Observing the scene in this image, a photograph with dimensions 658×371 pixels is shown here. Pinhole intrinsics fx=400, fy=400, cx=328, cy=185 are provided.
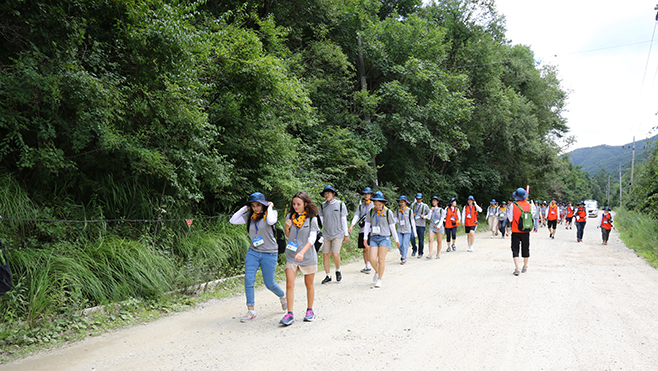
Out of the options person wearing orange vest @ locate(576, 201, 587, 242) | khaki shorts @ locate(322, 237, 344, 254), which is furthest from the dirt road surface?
person wearing orange vest @ locate(576, 201, 587, 242)

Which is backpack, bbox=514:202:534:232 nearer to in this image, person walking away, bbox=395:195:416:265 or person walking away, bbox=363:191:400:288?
person walking away, bbox=395:195:416:265

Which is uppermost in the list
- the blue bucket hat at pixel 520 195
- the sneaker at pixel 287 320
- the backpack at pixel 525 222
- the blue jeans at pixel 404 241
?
the blue bucket hat at pixel 520 195

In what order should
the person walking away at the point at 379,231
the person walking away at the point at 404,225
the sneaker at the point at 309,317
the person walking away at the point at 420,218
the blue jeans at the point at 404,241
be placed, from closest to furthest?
the sneaker at the point at 309,317 → the person walking away at the point at 379,231 → the person walking away at the point at 404,225 → the blue jeans at the point at 404,241 → the person walking away at the point at 420,218

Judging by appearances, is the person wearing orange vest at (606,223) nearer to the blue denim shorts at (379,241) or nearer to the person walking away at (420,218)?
the person walking away at (420,218)

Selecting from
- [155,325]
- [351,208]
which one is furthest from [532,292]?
[351,208]

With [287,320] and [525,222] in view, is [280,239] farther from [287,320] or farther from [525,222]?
[525,222]

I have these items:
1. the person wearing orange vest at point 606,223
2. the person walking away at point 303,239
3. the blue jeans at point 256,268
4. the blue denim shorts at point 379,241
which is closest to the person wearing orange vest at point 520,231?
the blue denim shorts at point 379,241

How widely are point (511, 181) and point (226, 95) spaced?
1111 inches

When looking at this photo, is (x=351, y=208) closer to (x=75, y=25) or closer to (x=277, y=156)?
(x=277, y=156)

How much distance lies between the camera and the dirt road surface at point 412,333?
4188mm

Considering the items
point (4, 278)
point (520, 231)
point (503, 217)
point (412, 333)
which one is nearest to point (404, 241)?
point (520, 231)

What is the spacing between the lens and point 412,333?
16.6ft

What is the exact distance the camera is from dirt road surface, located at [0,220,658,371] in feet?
13.7

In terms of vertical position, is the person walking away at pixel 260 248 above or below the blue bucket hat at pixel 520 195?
below
